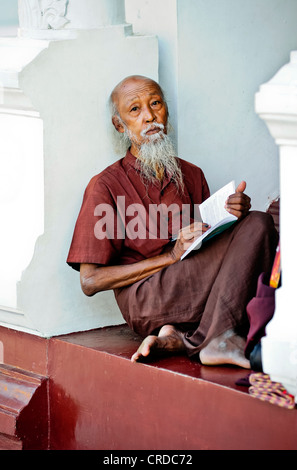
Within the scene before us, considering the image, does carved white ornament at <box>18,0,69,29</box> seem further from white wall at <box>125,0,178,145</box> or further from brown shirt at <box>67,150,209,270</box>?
brown shirt at <box>67,150,209,270</box>

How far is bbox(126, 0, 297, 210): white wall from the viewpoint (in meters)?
4.83

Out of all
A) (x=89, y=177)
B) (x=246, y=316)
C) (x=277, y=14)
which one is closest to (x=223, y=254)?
(x=246, y=316)

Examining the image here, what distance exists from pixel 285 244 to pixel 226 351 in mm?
782

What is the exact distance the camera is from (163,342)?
400 centimetres

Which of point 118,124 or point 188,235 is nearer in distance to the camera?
point 188,235

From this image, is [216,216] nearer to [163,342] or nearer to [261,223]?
[261,223]

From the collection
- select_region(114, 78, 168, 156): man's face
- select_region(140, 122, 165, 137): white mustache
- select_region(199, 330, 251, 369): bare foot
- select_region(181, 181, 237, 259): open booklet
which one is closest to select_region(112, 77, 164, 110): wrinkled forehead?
select_region(114, 78, 168, 156): man's face

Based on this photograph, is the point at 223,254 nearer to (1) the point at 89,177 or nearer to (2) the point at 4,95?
(1) the point at 89,177

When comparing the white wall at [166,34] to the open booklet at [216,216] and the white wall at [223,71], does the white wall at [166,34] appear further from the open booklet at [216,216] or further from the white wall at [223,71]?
the open booklet at [216,216]

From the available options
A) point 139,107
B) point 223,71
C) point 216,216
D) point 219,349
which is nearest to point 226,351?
point 219,349

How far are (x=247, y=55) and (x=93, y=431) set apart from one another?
92.1 inches

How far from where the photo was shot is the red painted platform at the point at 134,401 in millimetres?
3461

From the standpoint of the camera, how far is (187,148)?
4.93 m

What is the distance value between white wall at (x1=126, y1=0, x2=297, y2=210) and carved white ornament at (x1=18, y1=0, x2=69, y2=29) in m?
0.59
